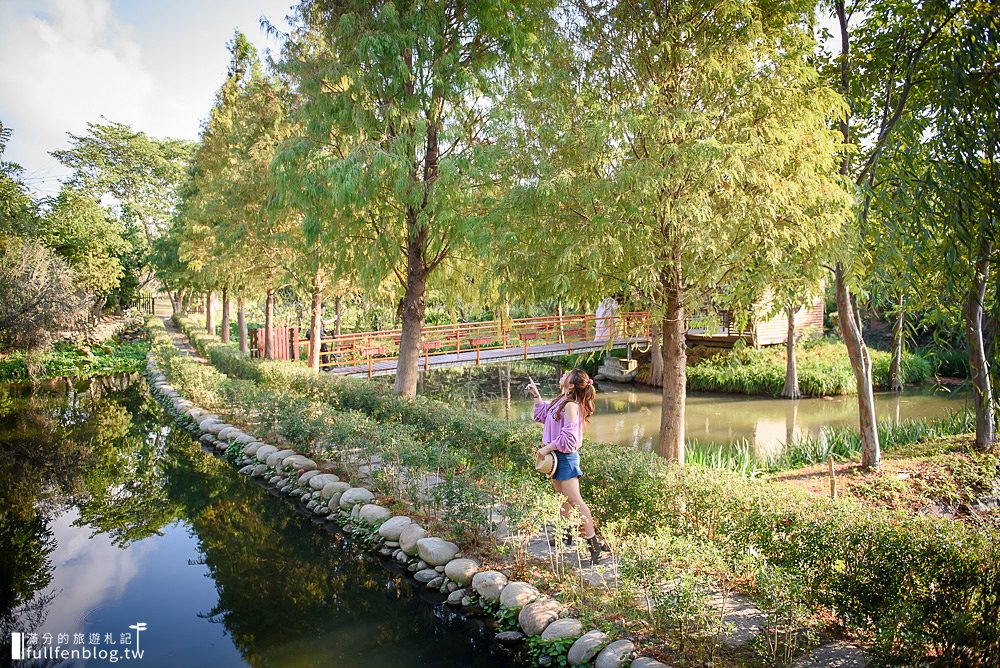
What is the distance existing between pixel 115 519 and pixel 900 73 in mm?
11853

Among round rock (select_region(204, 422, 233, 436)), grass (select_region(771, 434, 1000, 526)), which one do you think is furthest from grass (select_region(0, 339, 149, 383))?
grass (select_region(771, 434, 1000, 526))

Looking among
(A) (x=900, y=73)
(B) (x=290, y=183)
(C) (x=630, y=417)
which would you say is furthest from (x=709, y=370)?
(B) (x=290, y=183)

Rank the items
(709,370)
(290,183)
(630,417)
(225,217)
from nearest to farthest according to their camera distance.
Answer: (290,183) → (225,217) → (630,417) → (709,370)

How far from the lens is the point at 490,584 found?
18.7ft

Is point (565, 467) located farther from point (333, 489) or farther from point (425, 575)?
point (333, 489)

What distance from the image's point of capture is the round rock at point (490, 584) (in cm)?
566

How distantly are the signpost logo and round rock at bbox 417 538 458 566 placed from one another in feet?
8.42

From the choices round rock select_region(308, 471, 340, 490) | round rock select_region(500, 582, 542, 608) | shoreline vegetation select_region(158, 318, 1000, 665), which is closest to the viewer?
shoreline vegetation select_region(158, 318, 1000, 665)

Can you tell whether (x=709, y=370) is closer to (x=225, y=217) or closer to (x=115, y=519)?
(x=225, y=217)

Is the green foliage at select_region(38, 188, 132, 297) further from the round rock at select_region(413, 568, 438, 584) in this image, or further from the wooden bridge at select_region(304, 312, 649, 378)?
the round rock at select_region(413, 568, 438, 584)

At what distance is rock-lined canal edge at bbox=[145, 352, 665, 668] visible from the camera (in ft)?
15.3

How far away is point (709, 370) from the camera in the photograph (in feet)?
65.2

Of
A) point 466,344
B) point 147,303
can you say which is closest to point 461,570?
point 466,344

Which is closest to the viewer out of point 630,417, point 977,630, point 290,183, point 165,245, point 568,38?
point 977,630
